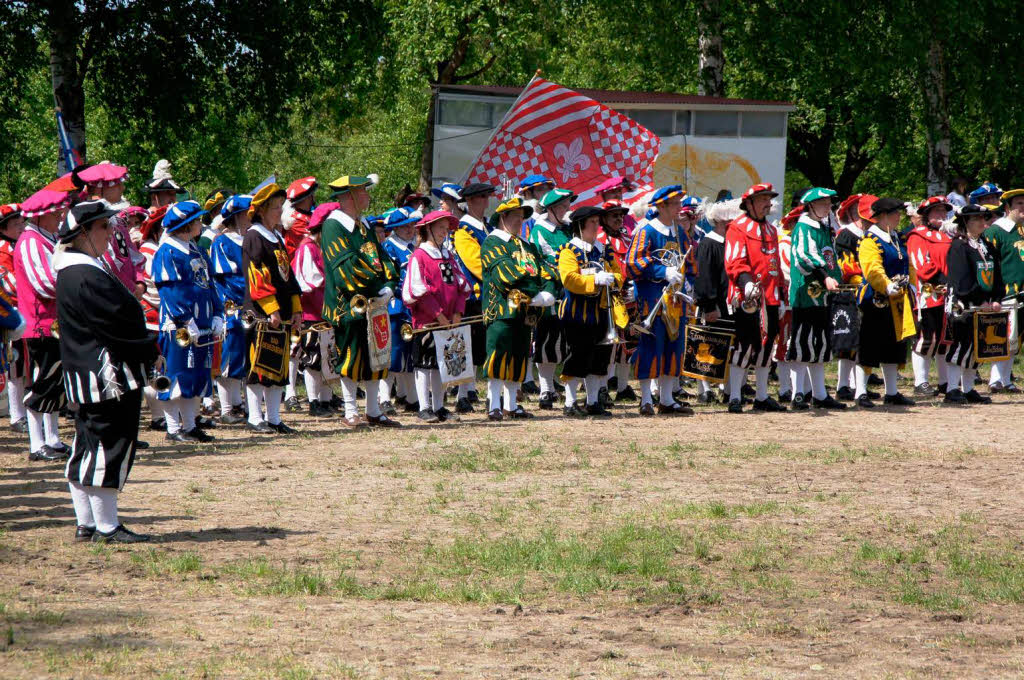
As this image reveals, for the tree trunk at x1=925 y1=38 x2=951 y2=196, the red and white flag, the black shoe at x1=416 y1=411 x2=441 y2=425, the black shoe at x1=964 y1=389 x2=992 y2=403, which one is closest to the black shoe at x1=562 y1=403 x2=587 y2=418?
the black shoe at x1=416 y1=411 x2=441 y2=425

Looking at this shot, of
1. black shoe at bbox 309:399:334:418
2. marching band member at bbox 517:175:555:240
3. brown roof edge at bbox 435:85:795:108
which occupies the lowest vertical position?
→ black shoe at bbox 309:399:334:418

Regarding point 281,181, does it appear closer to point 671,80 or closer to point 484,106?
point 671,80

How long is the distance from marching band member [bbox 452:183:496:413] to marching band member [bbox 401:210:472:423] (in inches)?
15.2

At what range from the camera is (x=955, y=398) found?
14.1m

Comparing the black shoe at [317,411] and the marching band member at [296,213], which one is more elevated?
the marching band member at [296,213]

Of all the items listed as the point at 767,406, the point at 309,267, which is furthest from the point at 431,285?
the point at 767,406

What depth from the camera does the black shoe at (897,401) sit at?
1395 cm

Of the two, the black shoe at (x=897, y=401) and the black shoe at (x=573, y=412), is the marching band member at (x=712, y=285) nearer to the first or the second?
the black shoe at (x=573, y=412)

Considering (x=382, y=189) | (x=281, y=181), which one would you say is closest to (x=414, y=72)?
(x=382, y=189)

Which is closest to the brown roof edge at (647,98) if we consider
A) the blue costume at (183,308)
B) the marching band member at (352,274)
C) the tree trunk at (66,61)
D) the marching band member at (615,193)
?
the tree trunk at (66,61)

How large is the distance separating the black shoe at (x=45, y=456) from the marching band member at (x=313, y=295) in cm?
254

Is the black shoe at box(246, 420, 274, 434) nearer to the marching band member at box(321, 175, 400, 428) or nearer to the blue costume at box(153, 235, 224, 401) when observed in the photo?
the marching band member at box(321, 175, 400, 428)

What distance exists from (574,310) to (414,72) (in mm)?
18290

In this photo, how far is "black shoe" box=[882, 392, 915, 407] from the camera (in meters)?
14.0
